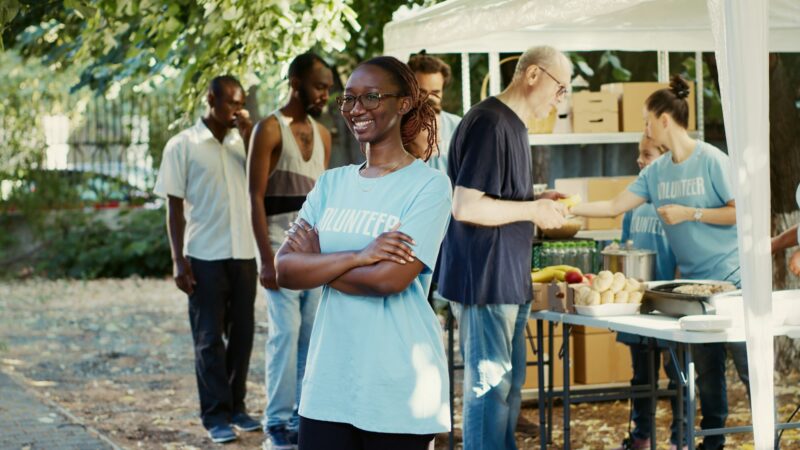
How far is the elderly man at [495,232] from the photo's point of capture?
573 centimetres

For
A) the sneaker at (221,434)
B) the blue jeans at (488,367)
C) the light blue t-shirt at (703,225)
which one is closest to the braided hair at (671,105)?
the light blue t-shirt at (703,225)

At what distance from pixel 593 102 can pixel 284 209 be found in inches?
98.7

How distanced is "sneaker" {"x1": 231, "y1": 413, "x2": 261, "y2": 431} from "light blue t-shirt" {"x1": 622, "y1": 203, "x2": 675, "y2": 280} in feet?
8.30

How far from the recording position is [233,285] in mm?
7797

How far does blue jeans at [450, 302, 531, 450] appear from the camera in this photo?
5.84 metres

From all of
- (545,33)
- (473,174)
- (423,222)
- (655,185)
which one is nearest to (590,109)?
(545,33)

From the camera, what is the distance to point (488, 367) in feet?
19.2

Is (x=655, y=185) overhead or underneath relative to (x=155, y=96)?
underneath

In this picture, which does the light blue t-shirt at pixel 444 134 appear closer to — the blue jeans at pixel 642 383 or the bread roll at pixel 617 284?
the blue jeans at pixel 642 383

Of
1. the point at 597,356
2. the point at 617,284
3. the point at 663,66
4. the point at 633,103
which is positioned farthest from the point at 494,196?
the point at 663,66

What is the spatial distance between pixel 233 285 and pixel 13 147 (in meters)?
13.6

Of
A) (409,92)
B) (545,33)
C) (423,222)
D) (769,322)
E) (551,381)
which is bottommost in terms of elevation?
(551,381)

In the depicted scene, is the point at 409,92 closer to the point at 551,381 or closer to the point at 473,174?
the point at 473,174

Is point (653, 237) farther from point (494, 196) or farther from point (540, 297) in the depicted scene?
point (494, 196)
